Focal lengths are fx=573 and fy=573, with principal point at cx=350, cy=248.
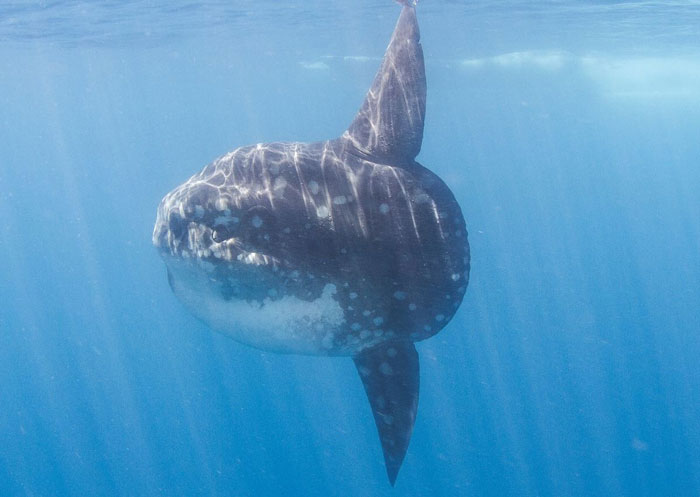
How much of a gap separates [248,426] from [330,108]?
164 ft

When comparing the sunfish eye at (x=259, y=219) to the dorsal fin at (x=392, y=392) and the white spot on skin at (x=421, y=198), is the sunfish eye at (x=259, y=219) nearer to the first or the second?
the white spot on skin at (x=421, y=198)

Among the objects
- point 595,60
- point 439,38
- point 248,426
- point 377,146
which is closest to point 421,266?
point 377,146

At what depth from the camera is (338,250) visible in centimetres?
393

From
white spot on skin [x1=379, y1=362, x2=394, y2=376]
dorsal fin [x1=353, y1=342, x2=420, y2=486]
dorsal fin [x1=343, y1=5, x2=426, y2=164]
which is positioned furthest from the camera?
dorsal fin [x1=343, y1=5, x2=426, y2=164]

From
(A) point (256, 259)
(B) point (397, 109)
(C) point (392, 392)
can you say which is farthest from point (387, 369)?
(B) point (397, 109)

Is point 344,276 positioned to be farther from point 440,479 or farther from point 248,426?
point 248,426

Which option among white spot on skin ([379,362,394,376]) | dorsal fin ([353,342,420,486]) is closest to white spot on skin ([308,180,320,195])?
dorsal fin ([353,342,420,486])

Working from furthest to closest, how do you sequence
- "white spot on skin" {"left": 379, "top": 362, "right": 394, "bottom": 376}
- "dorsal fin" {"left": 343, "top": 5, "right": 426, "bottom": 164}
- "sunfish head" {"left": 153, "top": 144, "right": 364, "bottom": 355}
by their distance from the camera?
1. "dorsal fin" {"left": 343, "top": 5, "right": 426, "bottom": 164}
2. "white spot on skin" {"left": 379, "top": 362, "right": 394, "bottom": 376}
3. "sunfish head" {"left": 153, "top": 144, "right": 364, "bottom": 355}

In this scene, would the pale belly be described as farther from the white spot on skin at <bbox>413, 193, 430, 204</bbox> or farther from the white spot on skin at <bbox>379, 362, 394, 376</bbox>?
the white spot on skin at <bbox>413, 193, 430, 204</bbox>

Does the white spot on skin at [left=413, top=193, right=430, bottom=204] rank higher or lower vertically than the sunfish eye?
lower

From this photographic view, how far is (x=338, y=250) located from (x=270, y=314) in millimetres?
647

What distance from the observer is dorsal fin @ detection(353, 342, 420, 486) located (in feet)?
13.3

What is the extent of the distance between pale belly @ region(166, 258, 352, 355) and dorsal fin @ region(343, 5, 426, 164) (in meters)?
1.25

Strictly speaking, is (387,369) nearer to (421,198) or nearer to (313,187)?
(421,198)
